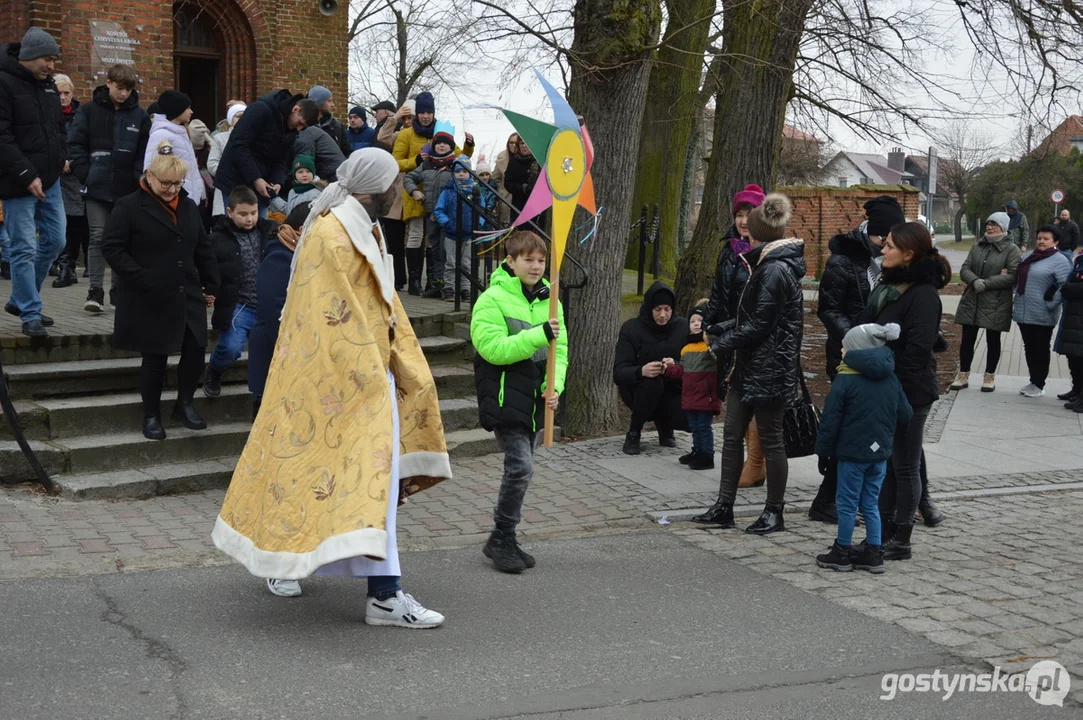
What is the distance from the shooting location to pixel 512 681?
4672 mm

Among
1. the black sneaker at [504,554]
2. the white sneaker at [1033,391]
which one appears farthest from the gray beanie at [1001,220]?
the black sneaker at [504,554]

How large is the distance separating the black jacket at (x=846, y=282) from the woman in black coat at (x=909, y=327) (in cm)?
75

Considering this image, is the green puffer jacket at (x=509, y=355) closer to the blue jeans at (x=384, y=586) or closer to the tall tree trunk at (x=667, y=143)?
the blue jeans at (x=384, y=586)

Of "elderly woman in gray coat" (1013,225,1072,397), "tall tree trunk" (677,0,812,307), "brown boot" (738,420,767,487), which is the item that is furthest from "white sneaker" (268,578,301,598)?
"elderly woman in gray coat" (1013,225,1072,397)

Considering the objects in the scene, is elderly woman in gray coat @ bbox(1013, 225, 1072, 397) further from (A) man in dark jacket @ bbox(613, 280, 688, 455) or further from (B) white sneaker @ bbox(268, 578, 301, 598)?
(B) white sneaker @ bbox(268, 578, 301, 598)

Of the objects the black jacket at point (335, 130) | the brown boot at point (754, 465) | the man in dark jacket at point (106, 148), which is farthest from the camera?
the black jacket at point (335, 130)

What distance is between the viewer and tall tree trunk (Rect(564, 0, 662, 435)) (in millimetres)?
9188

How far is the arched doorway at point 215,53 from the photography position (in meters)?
17.5

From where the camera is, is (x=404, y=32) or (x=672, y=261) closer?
(x=672, y=261)

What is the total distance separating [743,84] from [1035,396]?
450 centimetres

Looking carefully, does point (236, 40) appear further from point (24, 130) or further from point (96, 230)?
point (24, 130)

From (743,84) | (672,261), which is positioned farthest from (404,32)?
(743,84)

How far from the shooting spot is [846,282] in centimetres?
761

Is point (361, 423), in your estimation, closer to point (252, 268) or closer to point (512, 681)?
point (512, 681)
